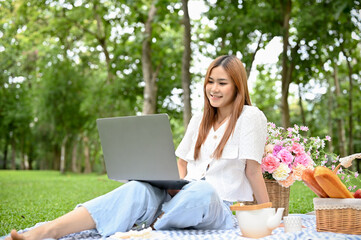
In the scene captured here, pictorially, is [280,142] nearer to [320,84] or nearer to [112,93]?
A: [112,93]

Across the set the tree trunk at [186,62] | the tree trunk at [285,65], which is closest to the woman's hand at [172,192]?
the tree trunk at [186,62]

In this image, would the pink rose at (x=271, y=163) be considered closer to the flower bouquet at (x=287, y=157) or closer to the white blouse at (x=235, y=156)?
the flower bouquet at (x=287, y=157)

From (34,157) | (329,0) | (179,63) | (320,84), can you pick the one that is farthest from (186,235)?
(34,157)

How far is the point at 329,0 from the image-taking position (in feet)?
33.3

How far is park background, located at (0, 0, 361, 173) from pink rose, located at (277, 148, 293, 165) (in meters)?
3.70

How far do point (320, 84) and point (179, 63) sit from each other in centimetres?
530

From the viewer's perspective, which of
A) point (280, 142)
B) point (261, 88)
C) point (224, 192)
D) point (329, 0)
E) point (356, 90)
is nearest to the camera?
point (224, 192)

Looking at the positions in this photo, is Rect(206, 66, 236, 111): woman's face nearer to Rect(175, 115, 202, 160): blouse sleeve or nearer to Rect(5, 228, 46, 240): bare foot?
Rect(175, 115, 202, 160): blouse sleeve

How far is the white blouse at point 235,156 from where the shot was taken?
304cm

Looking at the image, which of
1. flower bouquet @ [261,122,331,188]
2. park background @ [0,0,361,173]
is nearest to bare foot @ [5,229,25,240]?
flower bouquet @ [261,122,331,188]

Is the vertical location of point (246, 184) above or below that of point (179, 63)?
below

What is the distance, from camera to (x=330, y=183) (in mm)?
2922

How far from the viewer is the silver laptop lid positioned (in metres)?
2.73

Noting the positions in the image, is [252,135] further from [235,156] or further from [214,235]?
[214,235]
